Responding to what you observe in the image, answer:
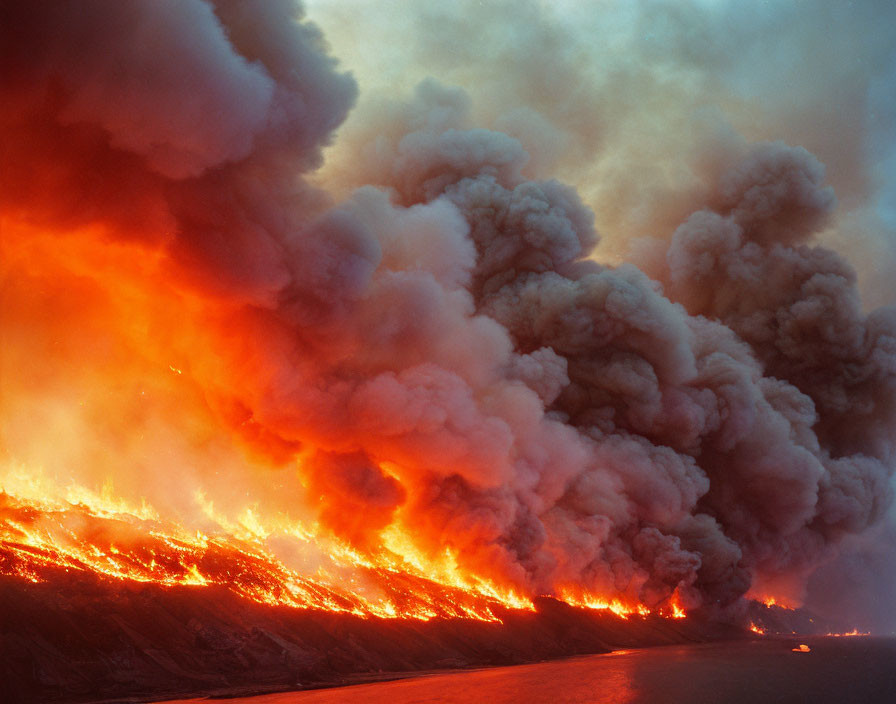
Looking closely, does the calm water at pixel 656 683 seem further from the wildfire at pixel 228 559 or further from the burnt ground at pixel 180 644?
the wildfire at pixel 228 559

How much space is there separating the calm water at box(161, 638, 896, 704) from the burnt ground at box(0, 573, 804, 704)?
2066 millimetres

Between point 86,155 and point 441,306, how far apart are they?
76.5ft

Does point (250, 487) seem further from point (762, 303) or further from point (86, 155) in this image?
point (762, 303)

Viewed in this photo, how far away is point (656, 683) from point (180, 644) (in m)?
24.1

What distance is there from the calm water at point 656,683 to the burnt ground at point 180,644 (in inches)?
81.4

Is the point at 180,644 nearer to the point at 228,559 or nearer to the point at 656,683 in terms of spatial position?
the point at 228,559

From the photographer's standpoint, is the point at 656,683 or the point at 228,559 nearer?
the point at 228,559

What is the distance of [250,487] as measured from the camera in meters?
53.5

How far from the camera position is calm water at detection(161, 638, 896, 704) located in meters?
36.4

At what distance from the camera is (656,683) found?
152 feet

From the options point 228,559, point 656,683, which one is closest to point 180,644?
point 228,559

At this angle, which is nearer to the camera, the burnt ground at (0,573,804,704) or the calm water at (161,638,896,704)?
the burnt ground at (0,573,804,704)

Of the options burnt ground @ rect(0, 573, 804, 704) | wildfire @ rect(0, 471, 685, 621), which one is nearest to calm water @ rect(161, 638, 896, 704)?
burnt ground @ rect(0, 573, 804, 704)

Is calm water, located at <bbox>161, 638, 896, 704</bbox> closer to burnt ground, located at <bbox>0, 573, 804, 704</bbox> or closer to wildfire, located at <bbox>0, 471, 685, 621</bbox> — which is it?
burnt ground, located at <bbox>0, 573, 804, 704</bbox>
